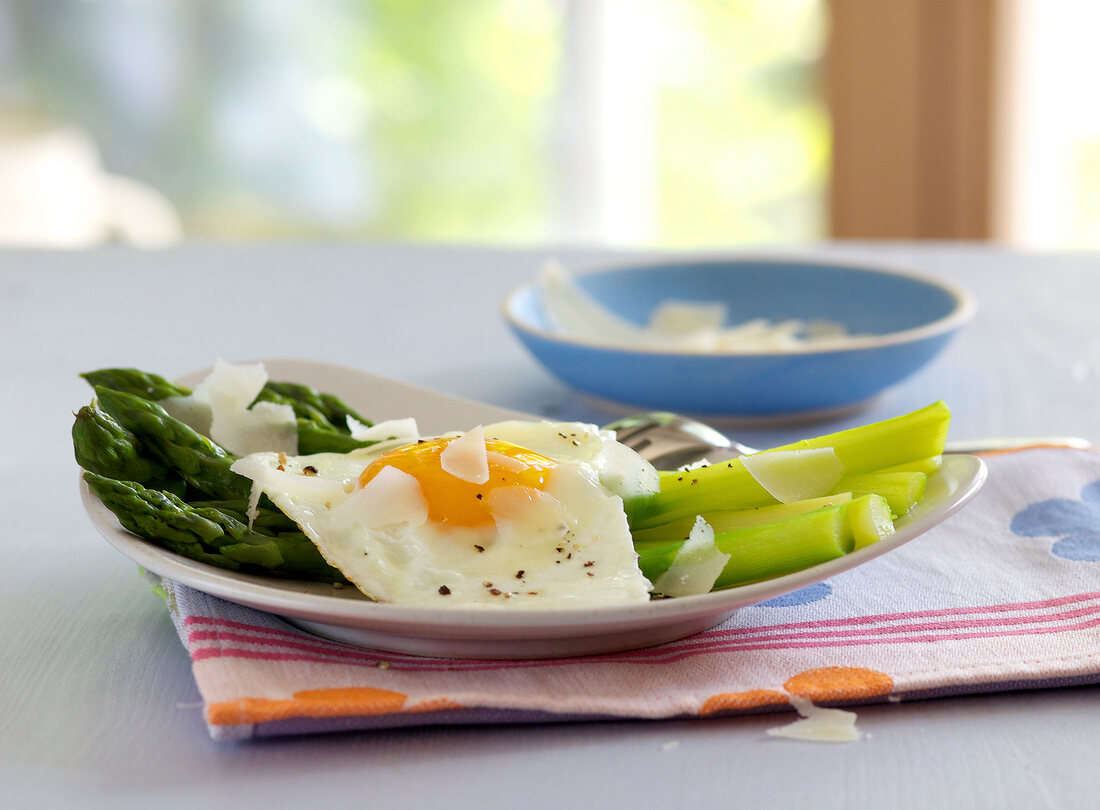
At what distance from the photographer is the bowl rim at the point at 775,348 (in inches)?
51.8

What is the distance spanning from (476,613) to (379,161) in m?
5.05

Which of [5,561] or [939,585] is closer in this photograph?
[939,585]

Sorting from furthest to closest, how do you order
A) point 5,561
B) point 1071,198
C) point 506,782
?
point 1071,198
point 5,561
point 506,782

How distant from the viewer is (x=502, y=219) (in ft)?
18.3

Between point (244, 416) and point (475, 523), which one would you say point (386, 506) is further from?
point (244, 416)

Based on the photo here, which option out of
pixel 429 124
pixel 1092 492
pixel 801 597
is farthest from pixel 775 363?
pixel 429 124

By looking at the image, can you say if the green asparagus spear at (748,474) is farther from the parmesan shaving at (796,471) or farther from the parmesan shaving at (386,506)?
the parmesan shaving at (386,506)

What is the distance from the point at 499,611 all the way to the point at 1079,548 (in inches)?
20.7

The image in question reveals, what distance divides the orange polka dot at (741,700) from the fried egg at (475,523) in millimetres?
78

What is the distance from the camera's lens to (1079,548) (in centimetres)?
97

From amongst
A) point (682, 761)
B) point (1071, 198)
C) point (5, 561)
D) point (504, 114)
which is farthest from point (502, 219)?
point (682, 761)

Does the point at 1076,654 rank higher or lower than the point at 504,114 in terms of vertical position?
lower

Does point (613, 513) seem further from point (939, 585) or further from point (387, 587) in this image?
point (939, 585)

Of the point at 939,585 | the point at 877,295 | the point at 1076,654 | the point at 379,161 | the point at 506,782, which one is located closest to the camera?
the point at 506,782
